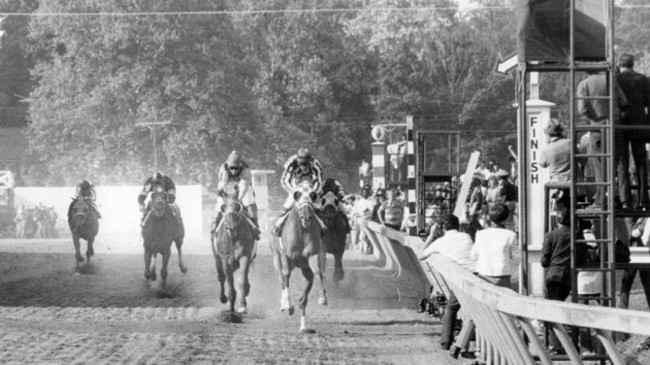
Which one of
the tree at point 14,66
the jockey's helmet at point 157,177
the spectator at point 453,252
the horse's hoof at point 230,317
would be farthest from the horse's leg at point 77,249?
the tree at point 14,66

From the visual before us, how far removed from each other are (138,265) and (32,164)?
49.4 meters

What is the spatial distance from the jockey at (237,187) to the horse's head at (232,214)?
23 centimetres

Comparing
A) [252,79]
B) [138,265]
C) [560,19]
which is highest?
[252,79]

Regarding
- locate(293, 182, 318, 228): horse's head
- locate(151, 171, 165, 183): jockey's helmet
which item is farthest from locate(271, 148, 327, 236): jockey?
locate(151, 171, 165, 183): jockey's helmet

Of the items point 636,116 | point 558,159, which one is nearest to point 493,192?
point 558,159

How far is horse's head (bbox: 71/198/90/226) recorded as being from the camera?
27844mm

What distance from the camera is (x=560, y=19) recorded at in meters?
11.5

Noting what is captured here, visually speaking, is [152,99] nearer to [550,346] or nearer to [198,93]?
[198,93]

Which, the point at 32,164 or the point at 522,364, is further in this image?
the point at 32,164

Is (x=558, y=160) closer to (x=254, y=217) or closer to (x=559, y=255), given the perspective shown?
(x=559, y=255)

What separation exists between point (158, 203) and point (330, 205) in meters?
3.34

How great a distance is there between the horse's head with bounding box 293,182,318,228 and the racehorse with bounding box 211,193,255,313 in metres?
1.15

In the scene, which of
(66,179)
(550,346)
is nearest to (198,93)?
(66,179)

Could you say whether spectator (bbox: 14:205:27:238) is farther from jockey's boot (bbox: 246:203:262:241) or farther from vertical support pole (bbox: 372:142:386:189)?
jockey's boot (bbox: 246:203:262:241)
